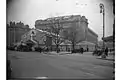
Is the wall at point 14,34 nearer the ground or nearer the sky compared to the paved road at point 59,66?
nearer the sky

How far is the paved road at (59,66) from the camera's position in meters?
3.04

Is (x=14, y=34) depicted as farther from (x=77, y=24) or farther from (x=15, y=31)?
(x=77, y=24)

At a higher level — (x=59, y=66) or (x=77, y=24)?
(x=77, y=24)

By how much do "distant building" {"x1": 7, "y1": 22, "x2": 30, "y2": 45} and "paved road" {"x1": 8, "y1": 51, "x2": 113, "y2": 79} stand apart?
0.26m

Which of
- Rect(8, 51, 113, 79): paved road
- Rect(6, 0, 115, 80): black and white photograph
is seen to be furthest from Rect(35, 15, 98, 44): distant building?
Rect(8, 51, 113, 79): paved road

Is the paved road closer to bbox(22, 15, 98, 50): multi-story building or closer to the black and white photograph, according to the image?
the black and white photograph

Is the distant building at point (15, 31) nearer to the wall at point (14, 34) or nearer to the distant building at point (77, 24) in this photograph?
the wall at point (14, 34)

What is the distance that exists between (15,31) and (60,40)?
0.93 m

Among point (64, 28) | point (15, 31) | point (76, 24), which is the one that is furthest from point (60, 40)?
point (15, 31)

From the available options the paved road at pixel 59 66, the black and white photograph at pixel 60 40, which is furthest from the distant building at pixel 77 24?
the paved road at pixel 59 66

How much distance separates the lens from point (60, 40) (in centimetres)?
315

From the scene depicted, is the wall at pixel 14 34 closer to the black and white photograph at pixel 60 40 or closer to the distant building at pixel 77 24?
the black and white photograph at pixel 60 40

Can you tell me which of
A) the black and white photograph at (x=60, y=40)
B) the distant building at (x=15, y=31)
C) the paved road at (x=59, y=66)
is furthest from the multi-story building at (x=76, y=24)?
the paved road at (x=59, y=66)
